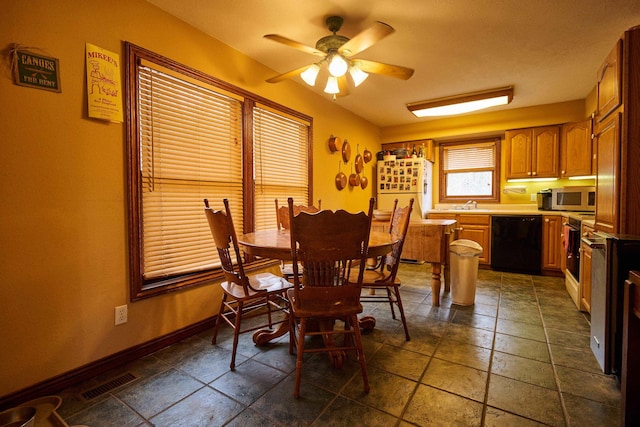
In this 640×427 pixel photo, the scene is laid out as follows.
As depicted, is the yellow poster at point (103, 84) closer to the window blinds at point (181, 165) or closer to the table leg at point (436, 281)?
the window blinds at point (181, 165)

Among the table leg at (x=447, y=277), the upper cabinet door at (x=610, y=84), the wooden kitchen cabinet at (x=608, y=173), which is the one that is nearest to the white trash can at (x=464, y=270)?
the table leg at (x=447, y=277)

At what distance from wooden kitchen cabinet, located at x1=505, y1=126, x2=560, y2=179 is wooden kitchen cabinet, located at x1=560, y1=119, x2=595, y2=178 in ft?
0.22

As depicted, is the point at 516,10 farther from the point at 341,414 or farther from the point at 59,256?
the point at 59,256

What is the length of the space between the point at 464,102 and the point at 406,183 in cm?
144

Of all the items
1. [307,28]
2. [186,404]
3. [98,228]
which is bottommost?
[186,404]

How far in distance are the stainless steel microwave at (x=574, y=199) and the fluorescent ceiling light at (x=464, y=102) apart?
1404 millimetres

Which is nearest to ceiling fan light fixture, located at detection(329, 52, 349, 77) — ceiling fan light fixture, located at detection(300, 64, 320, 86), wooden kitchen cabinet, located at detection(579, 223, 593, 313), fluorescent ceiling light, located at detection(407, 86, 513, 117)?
ceiling fan light fixture, located at detection(300, 64, 320, 86)

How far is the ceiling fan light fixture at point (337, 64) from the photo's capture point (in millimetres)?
2102

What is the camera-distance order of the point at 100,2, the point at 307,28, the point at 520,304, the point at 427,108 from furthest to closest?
the point at 427,108 → the point at 520,304 → the point at 307,28 → the point at 100,2

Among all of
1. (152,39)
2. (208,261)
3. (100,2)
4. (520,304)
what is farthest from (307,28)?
(520,304)

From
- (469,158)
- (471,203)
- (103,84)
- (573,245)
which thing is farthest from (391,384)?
(469,158)

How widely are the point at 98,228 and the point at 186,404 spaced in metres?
1.13

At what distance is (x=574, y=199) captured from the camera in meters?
3.73

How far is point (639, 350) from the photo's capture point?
120cm
